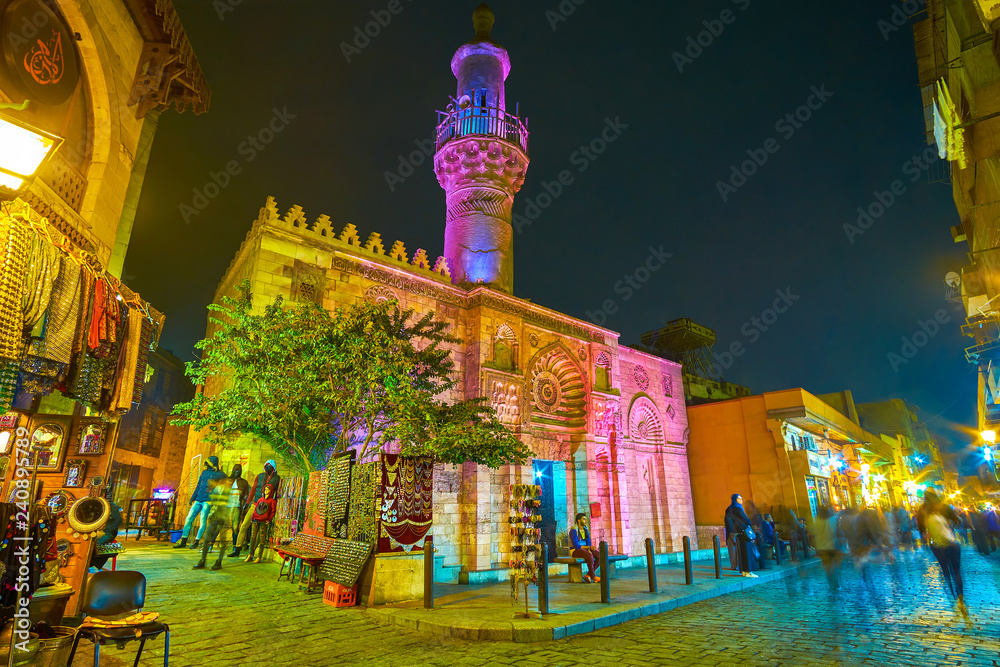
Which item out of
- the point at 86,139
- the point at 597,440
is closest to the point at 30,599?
the point at 86,139

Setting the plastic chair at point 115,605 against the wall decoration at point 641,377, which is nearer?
the plastic chair at point 115,605

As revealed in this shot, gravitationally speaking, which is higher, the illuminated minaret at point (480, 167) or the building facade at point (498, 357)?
the illuminated minaret at point (480, 167)

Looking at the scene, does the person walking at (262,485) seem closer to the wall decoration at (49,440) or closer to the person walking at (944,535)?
the wall decoration at (49,440)

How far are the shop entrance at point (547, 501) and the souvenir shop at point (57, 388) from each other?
1210 cm

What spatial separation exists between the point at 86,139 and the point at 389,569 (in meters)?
7.19

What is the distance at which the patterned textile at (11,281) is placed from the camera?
417 centimetres

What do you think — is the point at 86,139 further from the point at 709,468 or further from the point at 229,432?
the point at 709,468

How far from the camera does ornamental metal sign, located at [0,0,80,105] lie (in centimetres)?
491

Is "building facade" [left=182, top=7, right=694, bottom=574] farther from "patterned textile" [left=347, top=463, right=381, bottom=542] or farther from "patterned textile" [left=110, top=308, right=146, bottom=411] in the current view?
"patterned textile" [left=110, top=308, right=146, bottom=411]

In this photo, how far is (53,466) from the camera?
516 cm

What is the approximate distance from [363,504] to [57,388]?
438cm

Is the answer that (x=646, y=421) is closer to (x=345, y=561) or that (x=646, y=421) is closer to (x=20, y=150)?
(x=345, y=561)

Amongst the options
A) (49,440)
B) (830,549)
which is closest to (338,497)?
(49,440)

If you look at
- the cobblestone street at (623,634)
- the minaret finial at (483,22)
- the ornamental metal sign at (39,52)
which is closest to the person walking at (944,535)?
the cobblestone street at (623,634)
